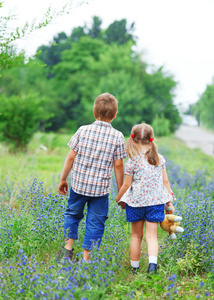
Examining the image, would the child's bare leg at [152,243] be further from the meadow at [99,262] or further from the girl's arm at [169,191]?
the girl's arm at [169,191]

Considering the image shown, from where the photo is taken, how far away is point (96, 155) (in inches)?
125

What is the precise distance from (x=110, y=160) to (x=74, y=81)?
31.0 m

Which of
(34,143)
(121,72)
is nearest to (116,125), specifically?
(121,72)

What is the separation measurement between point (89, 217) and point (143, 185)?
0.62 m

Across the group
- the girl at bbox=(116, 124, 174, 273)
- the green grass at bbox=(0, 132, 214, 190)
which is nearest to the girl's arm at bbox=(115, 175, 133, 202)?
the girl at bbox=(116, 124, 174, 273)

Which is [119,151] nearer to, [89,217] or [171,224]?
[89,217]

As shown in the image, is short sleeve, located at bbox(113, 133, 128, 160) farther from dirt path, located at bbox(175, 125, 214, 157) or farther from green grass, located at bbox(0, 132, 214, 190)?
dirt path, located at bbox(175, 125, 214, 157)

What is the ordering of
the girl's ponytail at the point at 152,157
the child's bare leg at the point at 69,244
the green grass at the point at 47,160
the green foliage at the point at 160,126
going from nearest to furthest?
1. the girl's ponytail at the point at 152,157
2. the child's bare leg at the point at 69,244
3. the green grass at the point at 47,160
4. the green foliage at the point at 160,126

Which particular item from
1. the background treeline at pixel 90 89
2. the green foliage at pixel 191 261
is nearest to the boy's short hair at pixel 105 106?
the green foliage at pixel 191 261

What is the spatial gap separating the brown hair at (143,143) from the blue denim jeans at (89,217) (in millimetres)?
528

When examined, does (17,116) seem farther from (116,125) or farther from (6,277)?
(116,125)

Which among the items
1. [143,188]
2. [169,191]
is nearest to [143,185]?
[143,188]

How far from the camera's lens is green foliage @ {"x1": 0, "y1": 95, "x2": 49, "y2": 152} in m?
13.0

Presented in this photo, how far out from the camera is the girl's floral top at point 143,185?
3.11 metres
